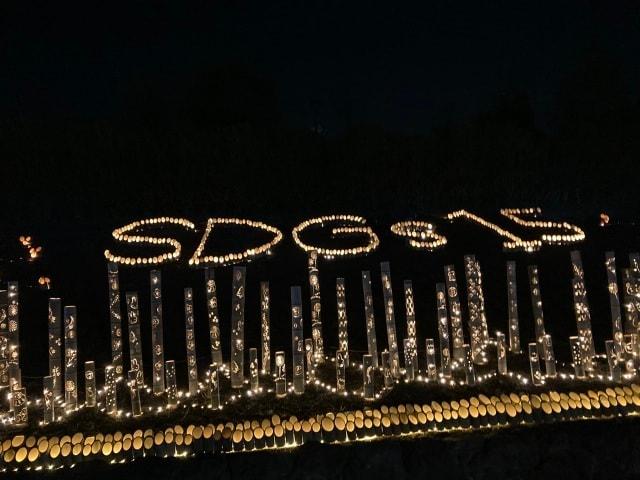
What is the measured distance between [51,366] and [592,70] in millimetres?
15636

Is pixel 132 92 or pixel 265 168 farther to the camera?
pixel 132 92

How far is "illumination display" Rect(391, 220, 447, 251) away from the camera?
7.46m

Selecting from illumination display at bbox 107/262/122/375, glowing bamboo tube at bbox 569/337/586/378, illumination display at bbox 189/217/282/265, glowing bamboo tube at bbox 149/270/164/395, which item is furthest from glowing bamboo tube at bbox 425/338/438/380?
illumination display at bbox 107/262/122/375

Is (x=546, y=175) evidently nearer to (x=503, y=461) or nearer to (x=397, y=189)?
(x=397, y=189)

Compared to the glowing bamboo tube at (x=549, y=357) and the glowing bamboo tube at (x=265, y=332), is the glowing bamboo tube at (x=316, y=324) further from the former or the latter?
the glowing bamboo tube at (x=549, y=357)

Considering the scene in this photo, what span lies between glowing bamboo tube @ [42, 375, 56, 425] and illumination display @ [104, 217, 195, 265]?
2.52 m

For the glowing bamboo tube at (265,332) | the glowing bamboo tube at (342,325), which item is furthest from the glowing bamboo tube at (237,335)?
the glowing bamboo tube at (342,325)

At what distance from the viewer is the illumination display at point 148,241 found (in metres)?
6.66

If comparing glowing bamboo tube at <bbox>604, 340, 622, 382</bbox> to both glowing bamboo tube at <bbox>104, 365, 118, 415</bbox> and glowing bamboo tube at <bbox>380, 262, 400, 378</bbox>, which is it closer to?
glowing bamboo tube at <bbox>380, 262, 400, 378</bbox>

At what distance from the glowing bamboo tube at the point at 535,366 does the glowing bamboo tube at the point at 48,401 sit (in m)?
4.78

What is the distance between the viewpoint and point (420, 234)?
304 inches

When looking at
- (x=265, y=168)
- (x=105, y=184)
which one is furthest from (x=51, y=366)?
(x=265, y=168)

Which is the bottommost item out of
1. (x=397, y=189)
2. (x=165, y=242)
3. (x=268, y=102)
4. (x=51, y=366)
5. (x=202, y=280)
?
(x=51, y=366)

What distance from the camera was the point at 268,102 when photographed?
12727mm
